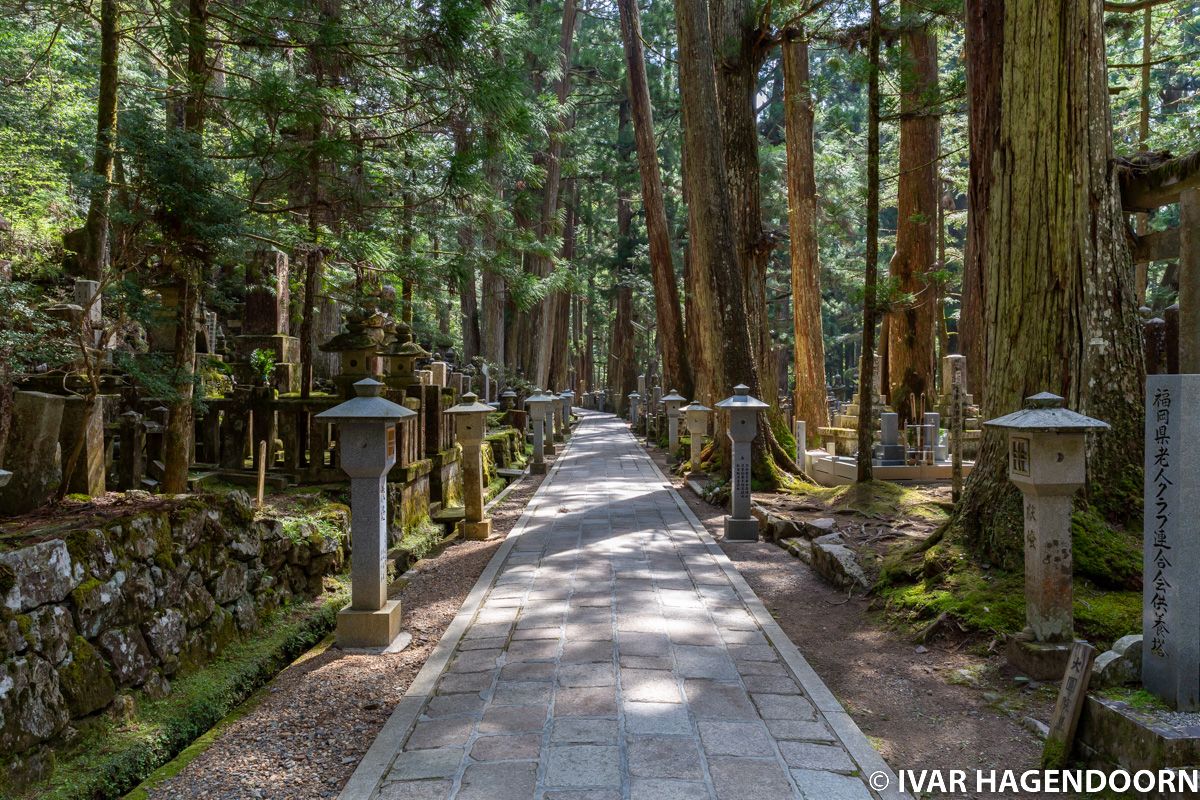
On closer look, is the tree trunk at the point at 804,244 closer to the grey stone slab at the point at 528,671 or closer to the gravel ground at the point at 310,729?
the gravel ground at the point at 310,729

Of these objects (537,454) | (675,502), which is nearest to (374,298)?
(675,502)

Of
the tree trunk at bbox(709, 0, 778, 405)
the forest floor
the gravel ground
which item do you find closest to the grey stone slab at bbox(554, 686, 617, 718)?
the gravel ground

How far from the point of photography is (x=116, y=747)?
127 inches

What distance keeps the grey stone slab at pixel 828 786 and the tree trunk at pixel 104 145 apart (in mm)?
5132

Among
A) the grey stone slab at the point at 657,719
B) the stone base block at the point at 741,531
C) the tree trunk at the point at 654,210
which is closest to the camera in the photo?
the grey stone slab at the point at 657,719

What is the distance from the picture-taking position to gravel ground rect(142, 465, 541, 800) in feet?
10.3

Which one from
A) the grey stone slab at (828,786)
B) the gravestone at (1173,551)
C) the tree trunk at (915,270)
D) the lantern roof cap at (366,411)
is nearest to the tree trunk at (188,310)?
the lantern roof cap at (366,411)

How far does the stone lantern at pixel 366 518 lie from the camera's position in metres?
4.83

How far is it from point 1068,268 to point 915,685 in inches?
124

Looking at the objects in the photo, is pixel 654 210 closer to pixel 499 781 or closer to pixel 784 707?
pixel 784 707

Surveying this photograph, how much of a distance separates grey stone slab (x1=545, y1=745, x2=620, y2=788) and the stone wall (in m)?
2.05

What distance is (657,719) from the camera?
3.63 m

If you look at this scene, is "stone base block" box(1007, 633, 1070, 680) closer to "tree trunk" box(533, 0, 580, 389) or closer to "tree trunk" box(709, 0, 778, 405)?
"tree trunk" box(709, 0, 778, 405)

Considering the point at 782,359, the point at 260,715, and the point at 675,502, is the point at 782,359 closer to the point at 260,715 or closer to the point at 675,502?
the point at 675,502
